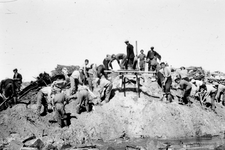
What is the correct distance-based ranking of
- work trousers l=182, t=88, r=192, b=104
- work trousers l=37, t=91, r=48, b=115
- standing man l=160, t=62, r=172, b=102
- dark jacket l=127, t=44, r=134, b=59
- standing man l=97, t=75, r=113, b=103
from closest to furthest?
work trousers l=37, t=91, r=48, b=115
standing man l=97, t=75, r=113, b=103
standing man l=160, t=62, r=172, b=102
work trousers l=182, t=88, r=192, b=104
dark jacket l=127, t=44, r=134, b=59

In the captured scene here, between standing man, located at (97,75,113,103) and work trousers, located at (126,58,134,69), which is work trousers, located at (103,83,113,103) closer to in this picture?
standing man, located at (97,75,113,103)

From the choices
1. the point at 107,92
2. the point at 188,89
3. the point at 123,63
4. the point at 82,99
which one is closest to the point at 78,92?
the point at 82,99

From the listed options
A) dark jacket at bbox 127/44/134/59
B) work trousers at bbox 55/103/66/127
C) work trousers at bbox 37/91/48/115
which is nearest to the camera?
work trousers at bbox 55/103/66/127

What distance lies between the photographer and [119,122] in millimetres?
12844

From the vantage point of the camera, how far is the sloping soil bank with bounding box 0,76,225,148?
11426 mm

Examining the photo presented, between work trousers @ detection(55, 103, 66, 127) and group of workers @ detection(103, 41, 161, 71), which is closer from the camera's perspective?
work trousers @ detection(55, 103, 66, 127)

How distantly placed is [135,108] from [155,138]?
6.68ft

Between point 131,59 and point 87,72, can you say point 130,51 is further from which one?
point 87,72

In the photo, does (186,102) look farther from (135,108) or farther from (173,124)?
(135,108)

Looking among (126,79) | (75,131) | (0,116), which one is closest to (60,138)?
(75,131)

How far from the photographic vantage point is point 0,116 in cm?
1209

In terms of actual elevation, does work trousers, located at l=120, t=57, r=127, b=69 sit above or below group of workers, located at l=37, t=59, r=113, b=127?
above

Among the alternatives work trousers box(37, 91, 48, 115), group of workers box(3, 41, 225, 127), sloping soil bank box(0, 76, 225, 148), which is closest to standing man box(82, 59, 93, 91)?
group of workers box(3, 41, 225, 127)

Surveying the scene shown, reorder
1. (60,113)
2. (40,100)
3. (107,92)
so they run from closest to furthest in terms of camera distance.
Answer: (60,113)
(40,100)
(107,92)
